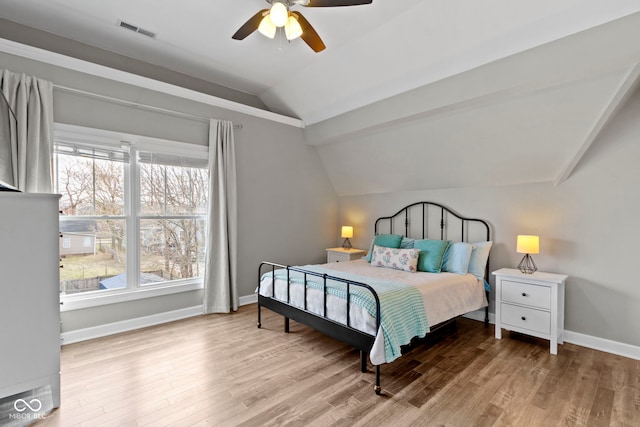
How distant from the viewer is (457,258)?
357cm

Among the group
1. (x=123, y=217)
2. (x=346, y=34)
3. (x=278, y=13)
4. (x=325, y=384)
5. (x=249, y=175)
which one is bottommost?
(x=325, y=384)

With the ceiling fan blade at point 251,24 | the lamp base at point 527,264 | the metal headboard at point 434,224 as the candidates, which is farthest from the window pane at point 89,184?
the lamp base at point 527,264

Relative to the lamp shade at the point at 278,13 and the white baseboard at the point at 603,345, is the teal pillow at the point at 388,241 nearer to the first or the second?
Result: the white baseboard at the point at 603,345

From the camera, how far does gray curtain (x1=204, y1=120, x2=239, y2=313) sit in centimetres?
391

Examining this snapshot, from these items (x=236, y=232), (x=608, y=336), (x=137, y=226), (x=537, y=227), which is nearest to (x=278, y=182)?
(x=236, y=232)

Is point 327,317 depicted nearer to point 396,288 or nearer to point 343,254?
point 396,288

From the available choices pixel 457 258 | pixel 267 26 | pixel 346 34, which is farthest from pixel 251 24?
pixel 457 258

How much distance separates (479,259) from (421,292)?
4.08 feet

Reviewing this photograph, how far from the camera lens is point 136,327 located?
346 centimetres

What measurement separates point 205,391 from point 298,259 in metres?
2.83

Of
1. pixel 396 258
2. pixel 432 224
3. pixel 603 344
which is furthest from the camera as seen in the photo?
pixel 432 224

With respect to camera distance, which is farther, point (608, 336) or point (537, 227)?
point (537, 227)

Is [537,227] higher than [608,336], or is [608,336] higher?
[537,227]

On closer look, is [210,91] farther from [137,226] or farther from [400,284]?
[400,284]
